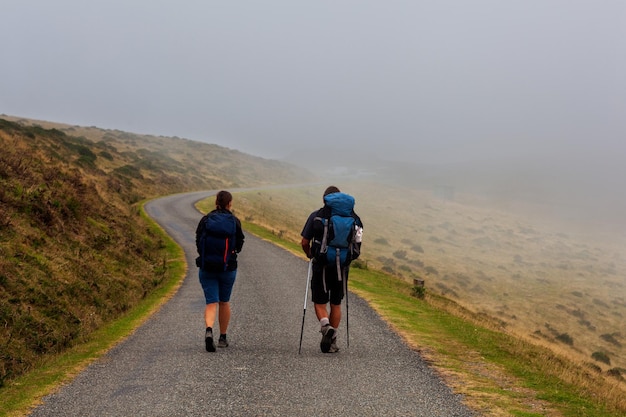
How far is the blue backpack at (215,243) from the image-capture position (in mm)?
7344

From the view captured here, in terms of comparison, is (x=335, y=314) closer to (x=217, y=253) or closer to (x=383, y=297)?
(x=217, y=253)

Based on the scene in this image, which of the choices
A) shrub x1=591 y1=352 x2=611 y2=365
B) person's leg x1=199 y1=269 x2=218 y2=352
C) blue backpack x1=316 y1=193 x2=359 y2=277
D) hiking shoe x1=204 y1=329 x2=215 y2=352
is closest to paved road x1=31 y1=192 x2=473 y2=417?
hiking shoe x1=204 y1=329 x2=215 y2=352

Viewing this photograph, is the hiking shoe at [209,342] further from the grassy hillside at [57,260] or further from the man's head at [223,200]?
the grassy hillside at [57,260]

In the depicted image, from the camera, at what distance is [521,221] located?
91312mm

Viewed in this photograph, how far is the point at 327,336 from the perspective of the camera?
751 cm

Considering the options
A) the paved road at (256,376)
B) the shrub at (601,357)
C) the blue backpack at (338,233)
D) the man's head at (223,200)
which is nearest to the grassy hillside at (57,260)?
the paved road at (256,376)

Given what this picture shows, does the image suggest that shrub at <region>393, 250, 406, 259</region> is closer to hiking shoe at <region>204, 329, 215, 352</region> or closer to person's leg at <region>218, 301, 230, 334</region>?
person's leg at <region>218, 301, 230, 334</region>

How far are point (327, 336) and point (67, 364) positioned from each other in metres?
4.22

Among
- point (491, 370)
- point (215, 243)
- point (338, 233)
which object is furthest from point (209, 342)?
point (491, 370)

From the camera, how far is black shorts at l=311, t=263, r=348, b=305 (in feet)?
24.2

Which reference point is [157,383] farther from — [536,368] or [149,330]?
[536,368]

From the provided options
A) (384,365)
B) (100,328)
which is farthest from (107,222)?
(384,365)

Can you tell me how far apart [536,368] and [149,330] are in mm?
7453

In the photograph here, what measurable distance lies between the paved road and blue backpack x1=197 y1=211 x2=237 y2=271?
150cm
